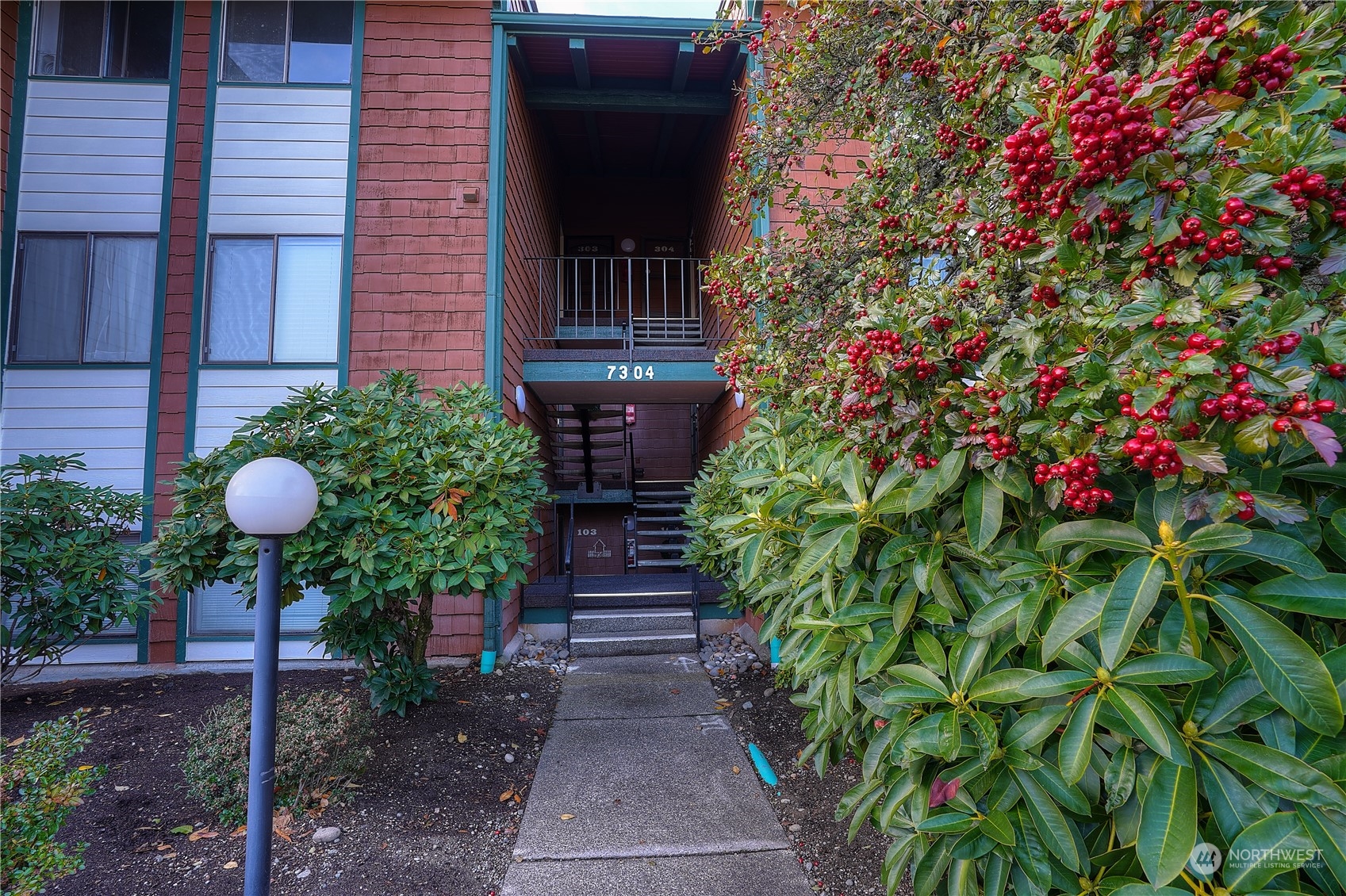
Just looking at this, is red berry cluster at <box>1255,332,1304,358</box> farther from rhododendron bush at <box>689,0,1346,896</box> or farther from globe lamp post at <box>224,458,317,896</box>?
globe lamp post at <box>224,458,317,896</box>

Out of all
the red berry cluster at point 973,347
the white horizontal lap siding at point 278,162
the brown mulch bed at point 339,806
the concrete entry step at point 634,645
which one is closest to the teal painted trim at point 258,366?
the white horizontal lap siding at point 278,162

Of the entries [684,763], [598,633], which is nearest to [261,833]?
[684,763]

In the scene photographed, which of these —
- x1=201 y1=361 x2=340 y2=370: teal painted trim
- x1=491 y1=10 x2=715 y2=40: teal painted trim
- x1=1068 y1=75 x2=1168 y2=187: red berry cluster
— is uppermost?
x1=491 y1=10 x2=715 y2=40: teal painted trim

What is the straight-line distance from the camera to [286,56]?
583 cm

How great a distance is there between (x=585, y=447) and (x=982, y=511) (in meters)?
7.77

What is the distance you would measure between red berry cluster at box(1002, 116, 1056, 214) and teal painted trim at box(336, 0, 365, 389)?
5850mm

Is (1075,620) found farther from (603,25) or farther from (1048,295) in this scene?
(603,25)

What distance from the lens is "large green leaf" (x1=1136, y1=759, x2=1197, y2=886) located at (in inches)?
40.6

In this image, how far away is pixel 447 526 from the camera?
11.7ft

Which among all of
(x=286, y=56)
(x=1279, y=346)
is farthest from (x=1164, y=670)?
(x=286, y=56)

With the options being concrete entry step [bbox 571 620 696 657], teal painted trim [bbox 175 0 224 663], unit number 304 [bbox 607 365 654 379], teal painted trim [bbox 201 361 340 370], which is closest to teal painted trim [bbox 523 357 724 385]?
unit number 304 [bbox 607 365 654 379]

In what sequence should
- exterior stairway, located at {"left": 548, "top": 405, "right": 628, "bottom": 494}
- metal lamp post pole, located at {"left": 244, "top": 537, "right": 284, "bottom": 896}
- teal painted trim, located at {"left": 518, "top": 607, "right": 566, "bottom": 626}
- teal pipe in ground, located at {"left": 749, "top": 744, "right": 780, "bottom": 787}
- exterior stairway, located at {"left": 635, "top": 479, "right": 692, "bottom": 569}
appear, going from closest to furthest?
metal lamp post pole, located at {"left": 244, "top": 537, "right": 284, "bottom": 896} < teal pipe in ground, located at {"left": 749, "top": 744, "right": 780, "bottom": 787} < teal painted trim, located at {"left": 518, "top": 607, "right": 566, "bottom": 626} < exterior stairway, located at {"left": 635, "top": 479, "right": 692, "bottom": 569} < exterior stairway, located at {"left": 548, "top": 405, "right": 628, "bottom": 494}

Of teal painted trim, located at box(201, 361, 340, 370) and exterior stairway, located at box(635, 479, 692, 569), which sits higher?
teal painted trim, located at box(201, 361, 340, 370)

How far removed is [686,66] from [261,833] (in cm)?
743
